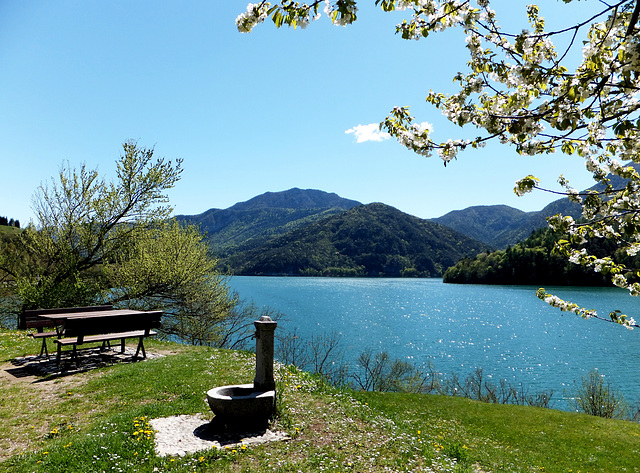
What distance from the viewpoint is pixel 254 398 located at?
735cm

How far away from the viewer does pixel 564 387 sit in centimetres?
2603

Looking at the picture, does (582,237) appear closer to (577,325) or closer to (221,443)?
(221,443)

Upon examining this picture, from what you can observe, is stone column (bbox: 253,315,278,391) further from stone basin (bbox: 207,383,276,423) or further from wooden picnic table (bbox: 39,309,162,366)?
wooden picnic table (bbox: 39,309,162,366)

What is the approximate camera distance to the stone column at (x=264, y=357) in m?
7.89

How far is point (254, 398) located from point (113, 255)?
1718 centimetres

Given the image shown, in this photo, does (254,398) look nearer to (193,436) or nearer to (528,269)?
(193,436)

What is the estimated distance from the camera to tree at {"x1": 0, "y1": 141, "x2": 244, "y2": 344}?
63.5 feet

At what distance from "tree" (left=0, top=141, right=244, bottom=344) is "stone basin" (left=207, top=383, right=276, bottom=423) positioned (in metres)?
14.8

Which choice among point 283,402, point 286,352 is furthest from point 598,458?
point 286,352

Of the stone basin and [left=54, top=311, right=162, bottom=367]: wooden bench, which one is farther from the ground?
[left=54, top=311, right=162, bottom=367]: wooden bench

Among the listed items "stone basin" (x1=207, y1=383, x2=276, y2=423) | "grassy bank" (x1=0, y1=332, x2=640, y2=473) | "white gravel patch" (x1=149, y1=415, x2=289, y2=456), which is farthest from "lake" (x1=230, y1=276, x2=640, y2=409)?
"white gravel patch" (x1=149, y1=415, x2=289, y2=456)

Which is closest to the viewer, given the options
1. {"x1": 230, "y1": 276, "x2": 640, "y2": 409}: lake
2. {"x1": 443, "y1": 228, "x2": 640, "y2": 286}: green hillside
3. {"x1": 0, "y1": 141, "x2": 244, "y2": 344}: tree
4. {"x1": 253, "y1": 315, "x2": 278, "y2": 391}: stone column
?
{"x1": 253, "y1": 315, "x2": 278, "y2": 391}: stone column

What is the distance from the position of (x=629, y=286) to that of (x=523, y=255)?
128 meters

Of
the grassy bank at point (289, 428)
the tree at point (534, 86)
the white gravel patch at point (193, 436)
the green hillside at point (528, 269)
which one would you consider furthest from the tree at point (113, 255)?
the green hillside at point (528, 269)
